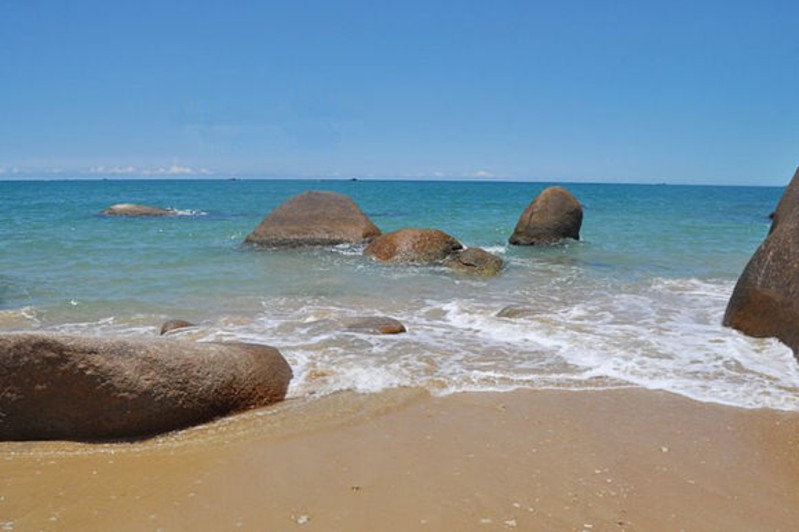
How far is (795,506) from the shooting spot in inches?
145

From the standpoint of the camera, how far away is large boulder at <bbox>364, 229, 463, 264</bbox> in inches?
563

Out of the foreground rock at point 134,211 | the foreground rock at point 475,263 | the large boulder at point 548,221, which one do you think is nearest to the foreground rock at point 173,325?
the foreground rock at point 475,263

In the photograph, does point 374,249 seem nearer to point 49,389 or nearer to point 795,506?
point 49,389

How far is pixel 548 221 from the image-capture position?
60.9 feet

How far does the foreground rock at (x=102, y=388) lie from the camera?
4465 mm

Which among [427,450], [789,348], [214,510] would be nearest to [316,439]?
[427,450]

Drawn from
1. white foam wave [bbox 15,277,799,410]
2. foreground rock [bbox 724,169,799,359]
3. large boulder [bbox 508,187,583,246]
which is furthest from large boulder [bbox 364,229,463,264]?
foreground rock [bbox 724,169,799,359]

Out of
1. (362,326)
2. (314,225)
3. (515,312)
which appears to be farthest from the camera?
(314,225)

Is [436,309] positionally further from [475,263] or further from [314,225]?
[314,225]

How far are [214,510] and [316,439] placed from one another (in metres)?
1.12

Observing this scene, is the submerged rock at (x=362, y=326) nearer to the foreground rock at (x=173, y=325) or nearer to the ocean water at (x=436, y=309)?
the ocean water at (x=436, y=309)

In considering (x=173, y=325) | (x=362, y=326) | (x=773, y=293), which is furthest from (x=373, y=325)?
(x=773, y=293)

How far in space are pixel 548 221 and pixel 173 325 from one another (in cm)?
1287

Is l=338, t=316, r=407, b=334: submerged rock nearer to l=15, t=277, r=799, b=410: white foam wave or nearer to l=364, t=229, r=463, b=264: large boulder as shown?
l=15, t=277, r=799, b=410: white foam wave
